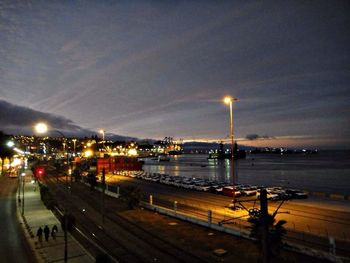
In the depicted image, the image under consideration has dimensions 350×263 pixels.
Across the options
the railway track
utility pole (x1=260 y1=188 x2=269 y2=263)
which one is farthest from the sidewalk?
utility pole (x1=260 y1=188 x2=269 y2=263)

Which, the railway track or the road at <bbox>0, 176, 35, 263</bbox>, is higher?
the railway track

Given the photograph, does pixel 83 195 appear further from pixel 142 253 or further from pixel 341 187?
pixel 341 187

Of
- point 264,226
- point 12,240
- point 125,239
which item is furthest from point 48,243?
point 264,226

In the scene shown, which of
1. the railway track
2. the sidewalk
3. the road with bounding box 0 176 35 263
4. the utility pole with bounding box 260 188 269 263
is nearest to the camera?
the utility pole with bounding box 260 188 269 263

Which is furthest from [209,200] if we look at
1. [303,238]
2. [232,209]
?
[303,238]

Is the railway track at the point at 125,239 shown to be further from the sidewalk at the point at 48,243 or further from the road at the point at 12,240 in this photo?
the road at the point at 12,240

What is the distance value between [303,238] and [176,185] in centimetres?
5234

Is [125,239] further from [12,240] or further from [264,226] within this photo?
[264,226]

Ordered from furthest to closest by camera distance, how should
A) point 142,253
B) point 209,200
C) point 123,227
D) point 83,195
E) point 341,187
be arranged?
1. point 341,187
2. point 83,195
3. point 209,200
4. point 123,227
5. point 142,253

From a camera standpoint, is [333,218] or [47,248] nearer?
[47,248]

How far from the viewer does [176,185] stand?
7769 centimetres

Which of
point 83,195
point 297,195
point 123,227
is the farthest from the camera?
point 297,195

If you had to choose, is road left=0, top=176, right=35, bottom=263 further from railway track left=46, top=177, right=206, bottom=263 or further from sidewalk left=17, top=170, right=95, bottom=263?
railway track left=46, top=177, right=206, bottom=263

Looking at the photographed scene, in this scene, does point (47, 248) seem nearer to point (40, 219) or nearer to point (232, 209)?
point (40, 219)
